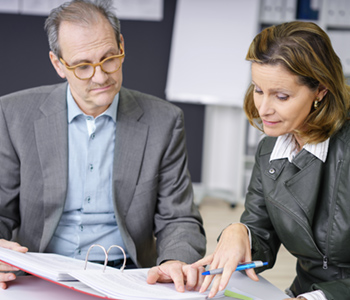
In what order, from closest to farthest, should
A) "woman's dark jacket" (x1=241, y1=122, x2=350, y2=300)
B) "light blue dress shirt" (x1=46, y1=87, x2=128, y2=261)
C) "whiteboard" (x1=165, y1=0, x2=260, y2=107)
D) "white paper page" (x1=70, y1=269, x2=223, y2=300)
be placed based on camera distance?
"white paper page" (x1=70, y1=269, x2=223, y2=300), "woman's dark jacket" (x1=241, y1=122, x2=350, y2=300), "light blue dress shirt" (x1=46, y1=87, x2=128, y2=261), "whiteboard" (x1=165, y1=0, x2=260, y2=107)

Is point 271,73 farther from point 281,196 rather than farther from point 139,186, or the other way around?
point 139,186

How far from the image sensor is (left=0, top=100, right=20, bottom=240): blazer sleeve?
1.56 meters

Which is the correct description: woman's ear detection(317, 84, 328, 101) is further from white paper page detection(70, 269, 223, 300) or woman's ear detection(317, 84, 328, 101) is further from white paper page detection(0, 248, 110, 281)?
white paper page detection(0, 248, 110, 281)

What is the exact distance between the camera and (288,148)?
137 cm

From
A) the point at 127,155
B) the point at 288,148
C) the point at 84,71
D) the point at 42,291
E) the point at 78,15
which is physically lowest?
the point at 42,291

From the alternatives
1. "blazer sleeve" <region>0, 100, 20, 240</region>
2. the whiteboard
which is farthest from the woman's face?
the whiteboard

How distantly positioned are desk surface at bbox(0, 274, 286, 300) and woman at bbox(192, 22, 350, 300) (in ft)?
0.21

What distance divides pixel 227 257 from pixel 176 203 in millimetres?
489

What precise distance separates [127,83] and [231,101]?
39.2 inches

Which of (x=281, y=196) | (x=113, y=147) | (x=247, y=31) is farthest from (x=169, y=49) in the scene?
(x=281, y=196)

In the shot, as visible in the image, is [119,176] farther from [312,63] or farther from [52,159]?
[312,63]

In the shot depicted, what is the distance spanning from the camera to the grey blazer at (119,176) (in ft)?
5.09

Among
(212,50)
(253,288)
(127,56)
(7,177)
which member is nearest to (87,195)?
(7,177)

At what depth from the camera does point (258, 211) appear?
4.68 ft
